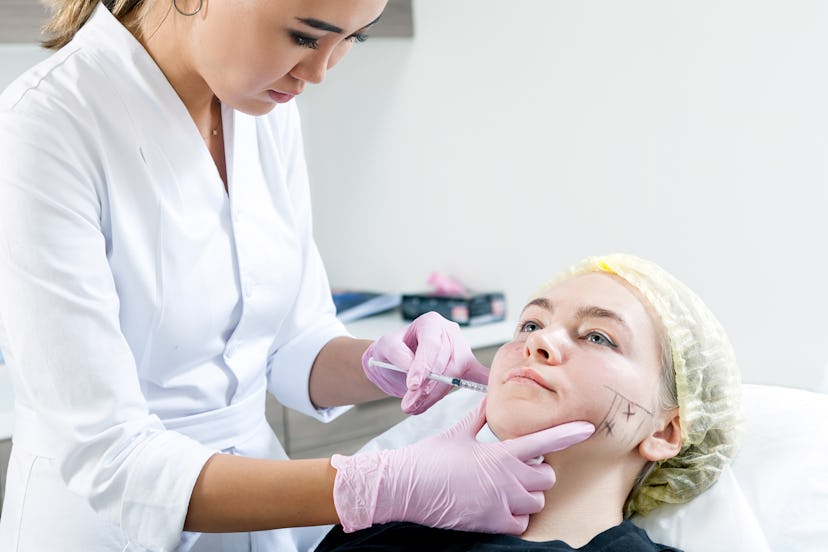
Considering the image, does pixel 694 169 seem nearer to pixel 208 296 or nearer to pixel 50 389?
pixel 208 296

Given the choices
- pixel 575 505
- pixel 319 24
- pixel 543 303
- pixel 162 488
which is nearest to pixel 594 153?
pixel 543 303

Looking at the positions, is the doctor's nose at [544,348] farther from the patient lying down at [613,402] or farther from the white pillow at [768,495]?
the white pillow at [768,495]

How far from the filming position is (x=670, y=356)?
57.7 inches

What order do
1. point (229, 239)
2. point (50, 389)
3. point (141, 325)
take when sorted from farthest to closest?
point (229, 239), point (141, 325), point (50, 389)

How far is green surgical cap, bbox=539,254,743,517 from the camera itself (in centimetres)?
Answer: 146

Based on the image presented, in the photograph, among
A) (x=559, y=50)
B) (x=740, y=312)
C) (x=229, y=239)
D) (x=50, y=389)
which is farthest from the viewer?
(x=559, y=50)

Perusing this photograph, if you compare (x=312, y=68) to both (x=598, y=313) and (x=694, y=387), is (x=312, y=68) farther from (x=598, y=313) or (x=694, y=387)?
(x=694, y=387)

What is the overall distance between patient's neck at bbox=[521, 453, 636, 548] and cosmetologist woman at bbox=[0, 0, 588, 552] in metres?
0.13

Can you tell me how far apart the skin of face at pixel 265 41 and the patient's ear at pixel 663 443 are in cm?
72

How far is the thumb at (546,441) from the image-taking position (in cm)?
127

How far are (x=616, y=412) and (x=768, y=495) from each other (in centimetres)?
30

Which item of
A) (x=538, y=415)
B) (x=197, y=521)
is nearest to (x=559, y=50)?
(x=538, y=415)

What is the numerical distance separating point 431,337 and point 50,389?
60cm

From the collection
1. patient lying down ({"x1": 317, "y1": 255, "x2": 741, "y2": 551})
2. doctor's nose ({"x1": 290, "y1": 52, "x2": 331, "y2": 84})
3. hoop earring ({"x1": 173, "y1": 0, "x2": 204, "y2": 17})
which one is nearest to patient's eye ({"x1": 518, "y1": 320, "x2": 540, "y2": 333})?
patient lying down ({"x1": 317, "y1": 255, "x2": 741, "y2": 551})
